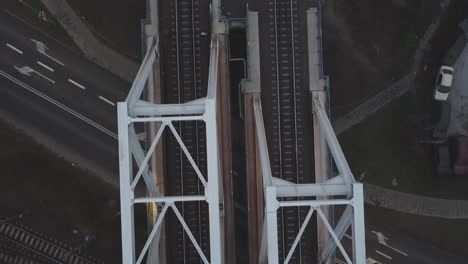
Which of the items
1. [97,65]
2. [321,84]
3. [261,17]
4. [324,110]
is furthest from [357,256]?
[97,65]

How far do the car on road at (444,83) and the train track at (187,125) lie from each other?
20.5 meters

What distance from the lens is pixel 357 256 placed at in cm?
2525

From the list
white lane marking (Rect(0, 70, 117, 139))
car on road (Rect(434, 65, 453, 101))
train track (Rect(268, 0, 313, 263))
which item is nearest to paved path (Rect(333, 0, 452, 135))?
Answer: car on road (Rect(434, 65, 453, 101))

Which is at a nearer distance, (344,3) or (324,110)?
(324,110)

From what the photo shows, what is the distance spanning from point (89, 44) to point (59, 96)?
5363 mm

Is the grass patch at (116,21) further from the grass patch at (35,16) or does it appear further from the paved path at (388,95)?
the paved path at (388,95)

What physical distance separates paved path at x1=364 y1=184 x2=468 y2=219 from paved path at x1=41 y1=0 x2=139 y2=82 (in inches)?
936

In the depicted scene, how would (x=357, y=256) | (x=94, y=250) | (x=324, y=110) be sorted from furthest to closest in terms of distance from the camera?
(x=94, y=250)
(x=324, y=110)
(x=357, y=256)

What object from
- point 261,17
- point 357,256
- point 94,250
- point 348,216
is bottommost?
point 94,250

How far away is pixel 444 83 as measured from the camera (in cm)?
3938

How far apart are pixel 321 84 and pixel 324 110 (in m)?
2.45

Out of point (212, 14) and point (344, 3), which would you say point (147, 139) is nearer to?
Answer: point (212, 14)

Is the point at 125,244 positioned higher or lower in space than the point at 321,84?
lower

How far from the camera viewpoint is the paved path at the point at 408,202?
40469 millimetres
